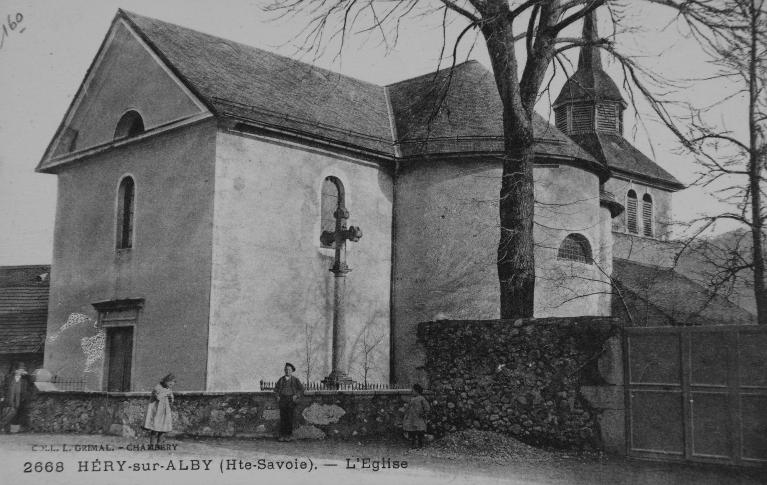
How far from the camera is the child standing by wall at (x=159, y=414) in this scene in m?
12.5

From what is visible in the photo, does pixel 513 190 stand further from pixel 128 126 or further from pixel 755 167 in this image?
pixel 128 126

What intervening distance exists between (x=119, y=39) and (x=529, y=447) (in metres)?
14.4

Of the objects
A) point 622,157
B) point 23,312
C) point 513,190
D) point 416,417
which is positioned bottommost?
point 416,417

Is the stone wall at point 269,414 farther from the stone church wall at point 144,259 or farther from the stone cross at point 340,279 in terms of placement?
the stone cross at point 340,279

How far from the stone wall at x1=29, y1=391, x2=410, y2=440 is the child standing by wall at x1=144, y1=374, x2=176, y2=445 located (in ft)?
1.88

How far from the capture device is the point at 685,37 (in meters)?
12.8

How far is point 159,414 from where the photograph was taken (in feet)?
41.1

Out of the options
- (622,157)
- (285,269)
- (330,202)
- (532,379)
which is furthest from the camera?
(622,157)

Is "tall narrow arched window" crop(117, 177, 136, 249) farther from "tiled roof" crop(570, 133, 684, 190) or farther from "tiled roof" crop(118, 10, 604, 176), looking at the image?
"tiled roof" crop(570, 133, 684, 190)

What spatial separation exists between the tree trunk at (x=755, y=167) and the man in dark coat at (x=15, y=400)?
1368 cm

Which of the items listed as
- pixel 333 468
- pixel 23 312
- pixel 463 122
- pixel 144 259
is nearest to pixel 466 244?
pixel 463 122

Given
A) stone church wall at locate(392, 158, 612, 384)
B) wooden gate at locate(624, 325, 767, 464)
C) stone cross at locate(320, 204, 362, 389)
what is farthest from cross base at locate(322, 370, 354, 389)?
wooden gate at locate(624, 325, 767, 464)

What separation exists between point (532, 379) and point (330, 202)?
8944 mm

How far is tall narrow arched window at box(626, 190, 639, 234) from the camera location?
33219mm
